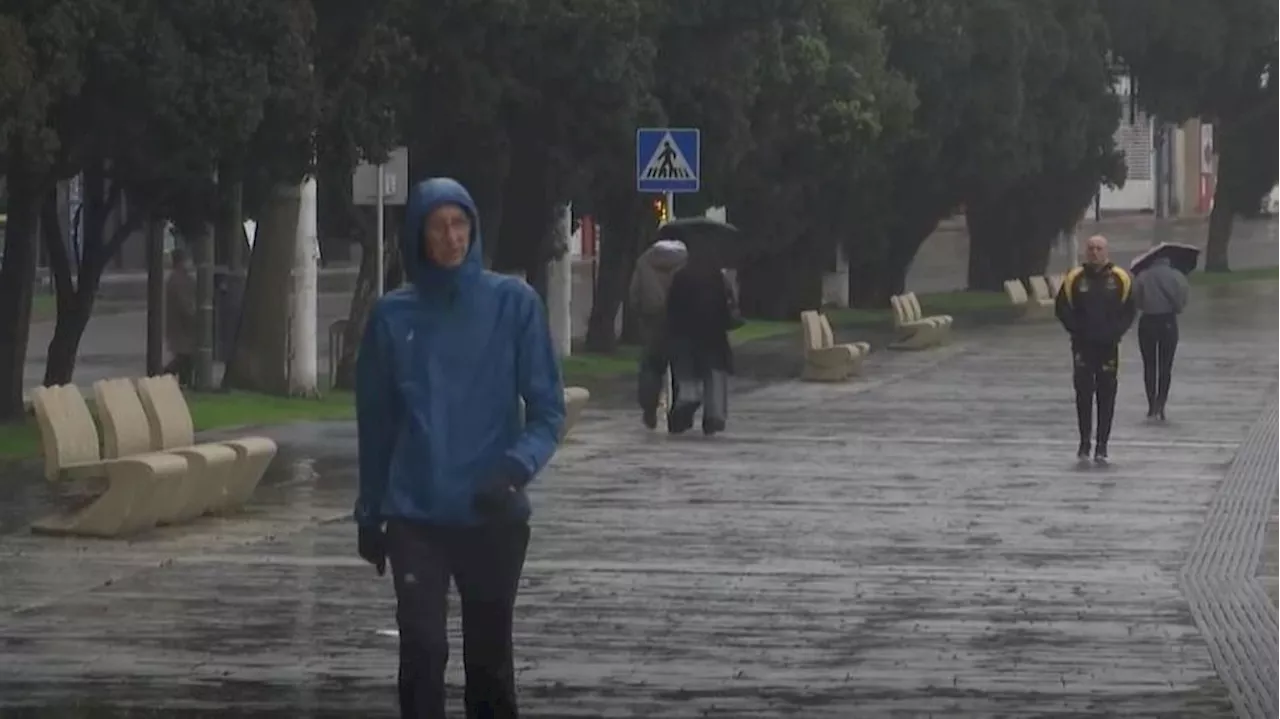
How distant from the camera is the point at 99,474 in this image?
16.9 metres

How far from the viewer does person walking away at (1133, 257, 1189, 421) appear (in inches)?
1049

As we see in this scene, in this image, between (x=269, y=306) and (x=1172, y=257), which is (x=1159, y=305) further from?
(x=269, y=306)

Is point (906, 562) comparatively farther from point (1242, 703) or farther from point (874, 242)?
point (874, 242)

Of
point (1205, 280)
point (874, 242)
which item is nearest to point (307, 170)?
point (874, 242)

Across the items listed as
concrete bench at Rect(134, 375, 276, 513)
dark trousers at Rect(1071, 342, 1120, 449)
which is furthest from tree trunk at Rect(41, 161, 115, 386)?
dark trousers at Rect(1071, 342, 1120, 449)

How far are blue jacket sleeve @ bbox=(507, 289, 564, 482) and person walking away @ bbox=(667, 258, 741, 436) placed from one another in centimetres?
1670

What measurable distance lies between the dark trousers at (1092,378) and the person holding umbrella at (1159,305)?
352cm

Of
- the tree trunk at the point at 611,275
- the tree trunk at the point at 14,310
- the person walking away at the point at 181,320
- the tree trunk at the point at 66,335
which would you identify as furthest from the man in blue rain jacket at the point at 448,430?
the tree trunk at the point at 611,275

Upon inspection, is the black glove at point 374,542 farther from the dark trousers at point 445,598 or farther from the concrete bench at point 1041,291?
the concrete bench at point 1041,291

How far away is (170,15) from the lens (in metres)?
22.5

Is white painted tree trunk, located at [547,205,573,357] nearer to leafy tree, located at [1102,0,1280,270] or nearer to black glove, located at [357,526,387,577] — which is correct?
leafy tree, located at [1102,0,1280,270]

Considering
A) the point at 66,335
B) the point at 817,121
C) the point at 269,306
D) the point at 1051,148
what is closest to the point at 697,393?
the point at 66,335

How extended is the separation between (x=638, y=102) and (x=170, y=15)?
10.5 meters

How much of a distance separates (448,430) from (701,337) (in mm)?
16905
